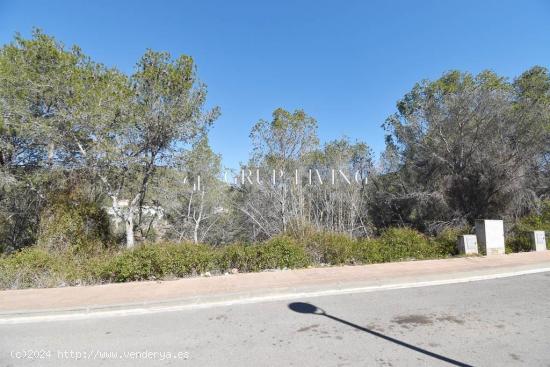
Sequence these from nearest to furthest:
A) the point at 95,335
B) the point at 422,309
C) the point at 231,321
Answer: the point at 95,335 < the point at 231,321 < the point at 422,309

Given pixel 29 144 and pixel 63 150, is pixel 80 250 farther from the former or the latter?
pixel 29 144

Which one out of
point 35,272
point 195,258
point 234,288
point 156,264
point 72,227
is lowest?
point 234,288

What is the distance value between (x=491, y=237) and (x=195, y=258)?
9338mm

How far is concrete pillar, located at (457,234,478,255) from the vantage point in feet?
32.4

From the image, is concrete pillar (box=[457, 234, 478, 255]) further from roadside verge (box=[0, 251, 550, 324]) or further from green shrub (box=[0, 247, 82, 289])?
green shrub (box=[0, 247, 82, 289])

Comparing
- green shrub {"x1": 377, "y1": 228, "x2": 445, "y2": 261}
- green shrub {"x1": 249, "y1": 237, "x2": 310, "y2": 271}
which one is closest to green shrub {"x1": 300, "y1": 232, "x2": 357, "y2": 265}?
green shrub {"x1": 249, "y1": 237, "x2": 310, "y2": 271}

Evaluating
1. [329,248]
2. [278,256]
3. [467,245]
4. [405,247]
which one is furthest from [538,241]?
[278,256]

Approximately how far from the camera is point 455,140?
15602 mm

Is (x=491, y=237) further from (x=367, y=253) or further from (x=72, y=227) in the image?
(x=72, y=227)

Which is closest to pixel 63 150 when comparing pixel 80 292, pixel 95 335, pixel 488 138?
pixel 80 292

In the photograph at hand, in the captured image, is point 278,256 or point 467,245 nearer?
point 278,256

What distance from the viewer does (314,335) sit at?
4297mm

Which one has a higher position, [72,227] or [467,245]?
[72,227]

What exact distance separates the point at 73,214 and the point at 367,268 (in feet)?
29.4
